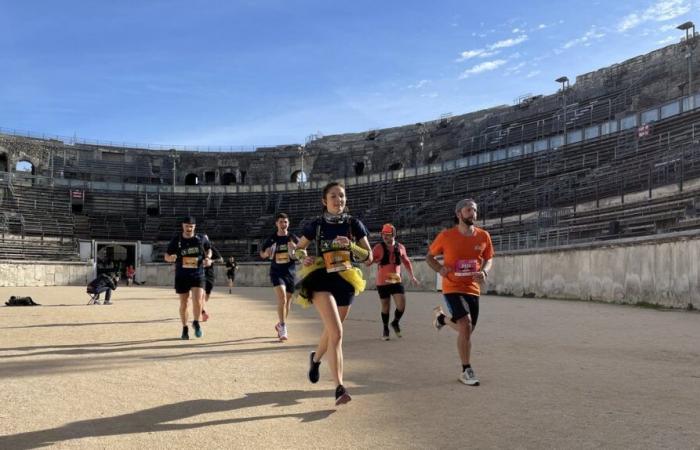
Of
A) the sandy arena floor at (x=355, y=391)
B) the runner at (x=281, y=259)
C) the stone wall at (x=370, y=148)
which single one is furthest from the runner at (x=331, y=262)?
the stone wall at (x=370, y=148)

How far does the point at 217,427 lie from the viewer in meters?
3.82

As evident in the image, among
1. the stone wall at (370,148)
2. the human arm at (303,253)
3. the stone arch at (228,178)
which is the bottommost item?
the human arm at (303,253)

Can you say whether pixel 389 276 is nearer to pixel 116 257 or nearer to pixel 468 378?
pixel 468 378

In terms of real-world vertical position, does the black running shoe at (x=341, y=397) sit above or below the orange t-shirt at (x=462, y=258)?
below

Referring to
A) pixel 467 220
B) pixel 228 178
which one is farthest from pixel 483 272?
pixel 228 178

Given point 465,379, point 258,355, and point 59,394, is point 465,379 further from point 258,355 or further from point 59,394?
point 59,394

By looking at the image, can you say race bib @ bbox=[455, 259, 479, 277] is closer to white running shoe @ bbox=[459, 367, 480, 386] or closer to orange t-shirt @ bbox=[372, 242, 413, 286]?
white running shoe @ bbox=[459, 367, 480, 386]

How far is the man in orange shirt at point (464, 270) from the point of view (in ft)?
17.9

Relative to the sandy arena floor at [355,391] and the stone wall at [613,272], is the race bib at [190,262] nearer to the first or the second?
the sandy arena floor at [355,391]

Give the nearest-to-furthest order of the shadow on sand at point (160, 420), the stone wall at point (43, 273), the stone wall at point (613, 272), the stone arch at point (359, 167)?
the shadow on sand at point (160, 420) < the stone wall at point (613, 272) < the stone wall at point (43, 273) < the stone arch at point (359, 167)

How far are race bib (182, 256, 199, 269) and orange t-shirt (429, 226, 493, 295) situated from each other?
14.6ft

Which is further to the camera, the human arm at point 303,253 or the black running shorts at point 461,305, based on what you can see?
the black running shorts at point 461,305

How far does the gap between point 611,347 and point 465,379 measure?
3.65 m

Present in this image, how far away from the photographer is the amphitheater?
404 centimetres
